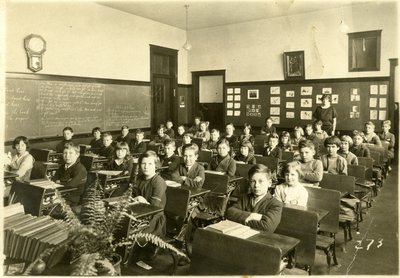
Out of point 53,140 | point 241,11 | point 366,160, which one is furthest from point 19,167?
point 241,11

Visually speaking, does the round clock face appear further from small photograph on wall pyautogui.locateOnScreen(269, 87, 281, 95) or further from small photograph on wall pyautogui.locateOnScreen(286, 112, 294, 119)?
small photograph on wall pyautogui.locateOnScreen(286, 112, 294, 119)

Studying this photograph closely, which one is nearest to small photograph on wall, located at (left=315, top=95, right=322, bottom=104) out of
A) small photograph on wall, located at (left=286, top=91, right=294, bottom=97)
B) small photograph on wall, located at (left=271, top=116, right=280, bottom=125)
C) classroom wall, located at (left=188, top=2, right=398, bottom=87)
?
classroom wall, located at (left=188, top=2, right=398, bottom=87)

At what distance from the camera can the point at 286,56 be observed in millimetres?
8383

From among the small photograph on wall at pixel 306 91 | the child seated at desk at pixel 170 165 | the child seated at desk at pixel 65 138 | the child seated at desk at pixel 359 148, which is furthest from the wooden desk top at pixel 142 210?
the small photograph on wall at pixel 306 91

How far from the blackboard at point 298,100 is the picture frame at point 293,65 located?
0.14m

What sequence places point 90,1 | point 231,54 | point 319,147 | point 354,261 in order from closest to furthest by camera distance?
point 354,261 < point 319,147 < point 90,1 < point 231,54

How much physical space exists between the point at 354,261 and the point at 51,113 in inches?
217

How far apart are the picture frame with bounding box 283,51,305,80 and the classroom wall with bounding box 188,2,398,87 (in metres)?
0.11

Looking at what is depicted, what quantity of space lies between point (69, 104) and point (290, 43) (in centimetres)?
518

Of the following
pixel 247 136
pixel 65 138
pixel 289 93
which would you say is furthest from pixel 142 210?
pixel 289 93

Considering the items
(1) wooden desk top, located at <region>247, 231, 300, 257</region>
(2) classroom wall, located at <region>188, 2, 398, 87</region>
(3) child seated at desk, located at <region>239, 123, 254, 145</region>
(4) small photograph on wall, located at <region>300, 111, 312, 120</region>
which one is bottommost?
(1) wooden desk top, located at <region>247, 231, 300, 257</region>

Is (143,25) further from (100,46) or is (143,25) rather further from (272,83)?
(272,83)

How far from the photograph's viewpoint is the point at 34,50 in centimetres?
605

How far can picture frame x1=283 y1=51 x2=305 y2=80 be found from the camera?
826cm
